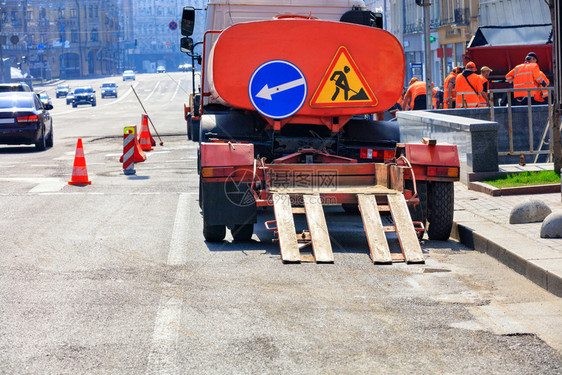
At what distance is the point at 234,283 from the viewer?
734 cm

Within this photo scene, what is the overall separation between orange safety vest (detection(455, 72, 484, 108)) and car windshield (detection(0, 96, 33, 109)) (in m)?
12.0

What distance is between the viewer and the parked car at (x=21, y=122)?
23.5 metres

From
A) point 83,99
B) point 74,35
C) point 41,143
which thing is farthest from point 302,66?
point 74,35

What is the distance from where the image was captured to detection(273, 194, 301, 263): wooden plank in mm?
8094

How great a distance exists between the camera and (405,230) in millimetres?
8406

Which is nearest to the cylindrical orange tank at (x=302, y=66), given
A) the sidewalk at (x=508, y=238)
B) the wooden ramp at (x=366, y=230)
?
the wooden ramp at (x=366, y=230)

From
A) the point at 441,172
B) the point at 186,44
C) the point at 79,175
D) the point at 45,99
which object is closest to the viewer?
the point at 441,172

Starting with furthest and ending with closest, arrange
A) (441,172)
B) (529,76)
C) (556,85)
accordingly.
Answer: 1. (529,76)
2. (556,85)
3. (441,172)

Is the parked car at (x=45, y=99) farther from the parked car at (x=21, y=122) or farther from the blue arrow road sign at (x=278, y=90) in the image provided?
the blue arrow road sign at (x=278, y=90)

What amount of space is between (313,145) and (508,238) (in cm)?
286

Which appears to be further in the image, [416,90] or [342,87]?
[416,90]

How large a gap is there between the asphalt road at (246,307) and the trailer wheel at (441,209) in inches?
7.7

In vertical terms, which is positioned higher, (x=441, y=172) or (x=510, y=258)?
(x=441, y=172)

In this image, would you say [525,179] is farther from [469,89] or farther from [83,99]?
[83,99]
